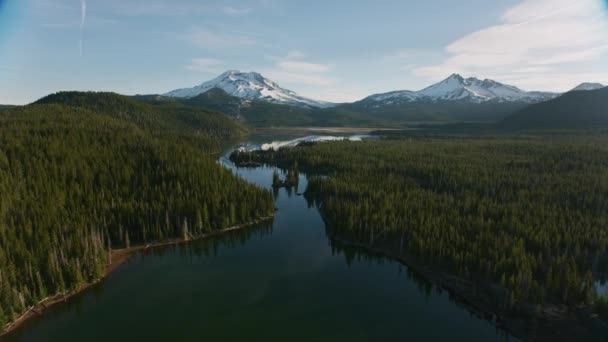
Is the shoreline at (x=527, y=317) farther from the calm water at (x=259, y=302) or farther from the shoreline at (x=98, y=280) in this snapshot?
the shoreline at (x=98, y=280)

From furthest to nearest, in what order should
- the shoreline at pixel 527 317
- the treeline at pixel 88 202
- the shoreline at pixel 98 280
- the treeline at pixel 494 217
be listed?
the treeline at pixel 494 217 → the treeline at pixel 88 202 → the shoreline at pixel 98 280 → the shoreline at pixel 527 317

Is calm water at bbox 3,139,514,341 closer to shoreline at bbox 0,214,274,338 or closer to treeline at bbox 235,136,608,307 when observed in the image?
shoreline at bbox 0,214,274,338

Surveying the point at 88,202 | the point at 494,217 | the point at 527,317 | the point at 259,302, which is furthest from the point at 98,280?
the point at 494,217

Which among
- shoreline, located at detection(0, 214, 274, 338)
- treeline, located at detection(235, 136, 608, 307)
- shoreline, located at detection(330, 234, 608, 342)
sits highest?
treeline, located at detection(235, 136, 608, 307)

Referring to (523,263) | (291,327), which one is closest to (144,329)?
(291,327)

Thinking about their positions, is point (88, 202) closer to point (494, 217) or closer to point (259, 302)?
point (259, 302)

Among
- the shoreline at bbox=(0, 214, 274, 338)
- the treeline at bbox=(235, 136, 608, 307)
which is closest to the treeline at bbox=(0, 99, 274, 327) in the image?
the shoreline at bbox=(0, 214, 274, 338)

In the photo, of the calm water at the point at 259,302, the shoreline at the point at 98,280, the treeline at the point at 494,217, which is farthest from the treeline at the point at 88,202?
the treeline at the point at 494,217
